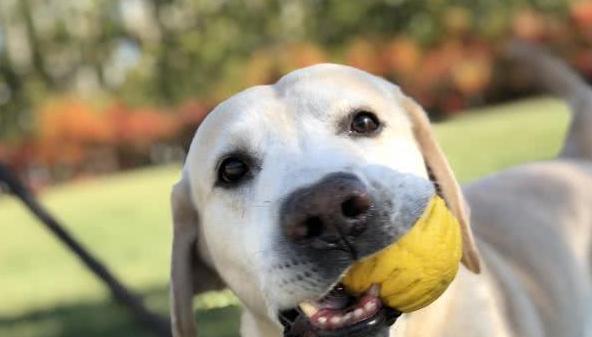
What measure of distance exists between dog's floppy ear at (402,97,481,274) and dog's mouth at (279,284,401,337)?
0.63 metres

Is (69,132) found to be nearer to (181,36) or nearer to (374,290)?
(181,36)

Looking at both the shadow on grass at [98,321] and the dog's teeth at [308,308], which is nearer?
the dog's teeth at [308,308]

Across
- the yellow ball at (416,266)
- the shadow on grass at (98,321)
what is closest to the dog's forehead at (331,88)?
the yellow ball at (416,266)

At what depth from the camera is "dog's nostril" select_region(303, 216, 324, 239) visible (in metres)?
2.66

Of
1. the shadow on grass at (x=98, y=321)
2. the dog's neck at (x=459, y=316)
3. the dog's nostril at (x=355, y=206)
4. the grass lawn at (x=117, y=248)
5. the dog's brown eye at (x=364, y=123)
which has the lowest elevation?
the grass lawn at (x=117, y=248)

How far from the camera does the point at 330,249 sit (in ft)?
8.94

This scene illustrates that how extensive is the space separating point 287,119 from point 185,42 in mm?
37810

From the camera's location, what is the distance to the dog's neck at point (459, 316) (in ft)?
11.4

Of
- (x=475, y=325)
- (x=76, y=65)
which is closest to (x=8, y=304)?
(x=475, y=325)

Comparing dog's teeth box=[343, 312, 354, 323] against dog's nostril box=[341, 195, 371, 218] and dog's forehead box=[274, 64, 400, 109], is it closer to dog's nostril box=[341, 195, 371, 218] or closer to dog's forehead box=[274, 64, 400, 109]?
dog's nostril box=[341, 195, 371, 218]

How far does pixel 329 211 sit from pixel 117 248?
1013cm

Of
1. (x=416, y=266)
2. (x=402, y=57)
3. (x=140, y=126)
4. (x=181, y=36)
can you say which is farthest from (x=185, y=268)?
(x=181, y=36)

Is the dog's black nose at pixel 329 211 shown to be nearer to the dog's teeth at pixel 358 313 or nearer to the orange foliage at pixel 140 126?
the dog's teeth at pixel 358 313

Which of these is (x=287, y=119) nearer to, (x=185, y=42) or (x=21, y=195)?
(x=21, y=195)
